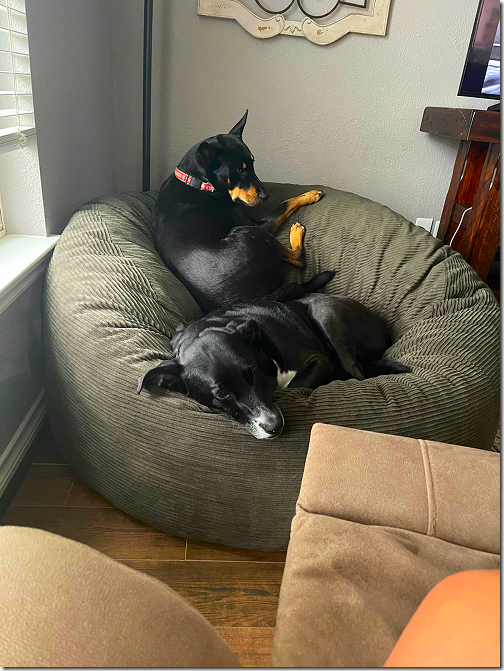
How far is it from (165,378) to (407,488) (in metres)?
0.73

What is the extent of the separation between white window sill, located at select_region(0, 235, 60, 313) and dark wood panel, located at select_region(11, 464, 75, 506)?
24.6 inches

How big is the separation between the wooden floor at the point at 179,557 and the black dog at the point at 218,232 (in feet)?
2.78

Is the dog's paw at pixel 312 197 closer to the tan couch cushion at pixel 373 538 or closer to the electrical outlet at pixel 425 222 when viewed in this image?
the electrical outlet at pixel 425 222

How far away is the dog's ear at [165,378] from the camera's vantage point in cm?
130

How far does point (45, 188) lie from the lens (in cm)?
183

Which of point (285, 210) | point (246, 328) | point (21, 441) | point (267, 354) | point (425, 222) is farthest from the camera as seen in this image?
point (425, 222)

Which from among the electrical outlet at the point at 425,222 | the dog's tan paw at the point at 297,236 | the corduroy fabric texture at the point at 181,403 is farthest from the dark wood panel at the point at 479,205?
the dog's tan paw at the point at 297,236

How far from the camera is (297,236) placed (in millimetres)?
2332

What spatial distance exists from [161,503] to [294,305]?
0.85 metres

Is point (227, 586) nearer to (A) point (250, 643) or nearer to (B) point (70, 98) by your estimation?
(A) point (250, 643)

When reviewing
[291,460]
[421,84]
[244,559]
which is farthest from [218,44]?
[244,559]

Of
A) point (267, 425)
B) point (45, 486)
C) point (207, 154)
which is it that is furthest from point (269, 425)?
point (207, 154)

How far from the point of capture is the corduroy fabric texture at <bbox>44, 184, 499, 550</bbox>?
1312 mm

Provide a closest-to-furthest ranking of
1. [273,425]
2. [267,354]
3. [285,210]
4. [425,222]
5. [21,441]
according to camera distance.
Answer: [273,425] → [267,354] → [21,441] → [285,210] → [425,222]
